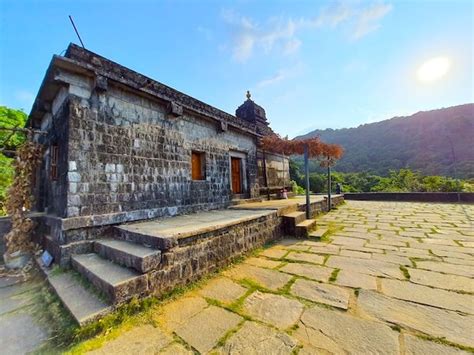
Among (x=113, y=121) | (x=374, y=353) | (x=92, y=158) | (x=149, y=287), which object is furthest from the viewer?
(x=113, y=121)

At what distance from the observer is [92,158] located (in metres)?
4.00

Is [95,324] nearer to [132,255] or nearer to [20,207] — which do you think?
[132,255]

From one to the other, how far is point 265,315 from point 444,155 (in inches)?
1913

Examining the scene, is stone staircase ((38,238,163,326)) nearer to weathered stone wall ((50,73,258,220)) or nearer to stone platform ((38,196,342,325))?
stone platform ((38,196,342,325))

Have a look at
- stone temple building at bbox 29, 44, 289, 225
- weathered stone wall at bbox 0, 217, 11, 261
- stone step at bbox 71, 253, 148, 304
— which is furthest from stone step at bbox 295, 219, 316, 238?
weathered stone wall at bbox 0, 217, 11, 261

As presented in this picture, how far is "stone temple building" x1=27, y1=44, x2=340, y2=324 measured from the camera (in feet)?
8.93

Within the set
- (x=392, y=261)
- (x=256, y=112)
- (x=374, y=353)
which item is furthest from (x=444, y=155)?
(x=374, y=353)

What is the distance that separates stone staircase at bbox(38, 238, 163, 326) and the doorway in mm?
5127

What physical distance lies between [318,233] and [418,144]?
49555mm

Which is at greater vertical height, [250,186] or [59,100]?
[59,100]

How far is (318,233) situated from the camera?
17.1ft

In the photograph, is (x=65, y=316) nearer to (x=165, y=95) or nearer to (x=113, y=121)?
(x=113, y=121)

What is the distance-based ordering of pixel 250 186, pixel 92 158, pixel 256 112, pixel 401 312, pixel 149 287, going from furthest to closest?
pixel 256 112, pixel 250 186, pixel 92 158, pixel 149 287, pixel 401 312

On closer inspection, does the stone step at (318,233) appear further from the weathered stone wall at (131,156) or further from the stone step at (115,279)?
the stone step at (115,279)
